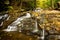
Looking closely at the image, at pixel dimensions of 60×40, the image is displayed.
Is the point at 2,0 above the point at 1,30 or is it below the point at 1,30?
above

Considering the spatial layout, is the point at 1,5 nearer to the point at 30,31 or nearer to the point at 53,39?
the point at 30,31

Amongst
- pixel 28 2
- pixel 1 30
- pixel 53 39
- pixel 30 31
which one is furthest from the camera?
pixel 28 2

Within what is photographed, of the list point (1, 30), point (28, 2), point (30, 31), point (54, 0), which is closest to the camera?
point (30, 31)

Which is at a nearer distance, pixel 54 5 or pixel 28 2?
pixel 28 2

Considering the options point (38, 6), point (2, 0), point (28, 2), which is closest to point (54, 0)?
point (38, 6)

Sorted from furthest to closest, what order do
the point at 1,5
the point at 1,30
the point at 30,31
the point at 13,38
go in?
the point at 1,5, the point at 1,30, the point at 30,31, the point at 13,38

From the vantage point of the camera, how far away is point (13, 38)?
6.21m

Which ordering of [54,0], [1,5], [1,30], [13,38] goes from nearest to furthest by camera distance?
[13,38] < [1,30] < [1,5] < [54,0]

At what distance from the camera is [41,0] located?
17.9 metres

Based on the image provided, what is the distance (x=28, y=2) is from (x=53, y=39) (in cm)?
1152

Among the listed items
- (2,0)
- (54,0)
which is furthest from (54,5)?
(2,0)

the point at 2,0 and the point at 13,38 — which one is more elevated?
the point at 2,0

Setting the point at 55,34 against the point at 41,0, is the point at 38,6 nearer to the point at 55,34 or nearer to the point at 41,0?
the point at 41,0

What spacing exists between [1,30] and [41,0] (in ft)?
36.5
